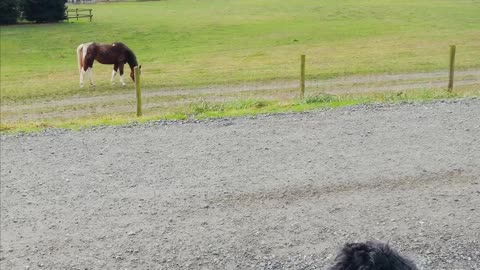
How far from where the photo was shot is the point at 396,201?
25.9 feet

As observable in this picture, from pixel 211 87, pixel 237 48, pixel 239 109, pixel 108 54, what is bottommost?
pixel 211 87

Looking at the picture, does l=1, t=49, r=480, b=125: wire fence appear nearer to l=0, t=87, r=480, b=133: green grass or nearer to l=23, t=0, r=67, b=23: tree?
l=0, t=87, r=480, b=133: green grass

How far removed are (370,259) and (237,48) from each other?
103 feet

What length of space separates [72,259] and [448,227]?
4191mm

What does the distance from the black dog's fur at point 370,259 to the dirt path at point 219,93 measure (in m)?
15.7

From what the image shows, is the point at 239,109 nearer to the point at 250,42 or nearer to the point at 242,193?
the point at 242,193

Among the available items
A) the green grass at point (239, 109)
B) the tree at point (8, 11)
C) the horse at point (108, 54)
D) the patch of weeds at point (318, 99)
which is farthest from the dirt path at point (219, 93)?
the tree at point (8, 11)

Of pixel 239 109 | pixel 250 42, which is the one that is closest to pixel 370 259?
pixel 239 109

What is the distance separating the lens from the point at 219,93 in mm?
20031

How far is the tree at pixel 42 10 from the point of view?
151 feet

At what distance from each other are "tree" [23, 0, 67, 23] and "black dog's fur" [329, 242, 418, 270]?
4695 cm

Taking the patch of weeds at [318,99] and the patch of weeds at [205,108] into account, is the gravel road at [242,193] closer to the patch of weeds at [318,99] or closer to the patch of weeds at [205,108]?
the patch of weeds at [205,108]

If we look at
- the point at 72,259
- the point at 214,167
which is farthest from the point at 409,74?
the point at 72,259

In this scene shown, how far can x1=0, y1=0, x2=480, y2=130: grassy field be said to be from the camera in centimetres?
1928
